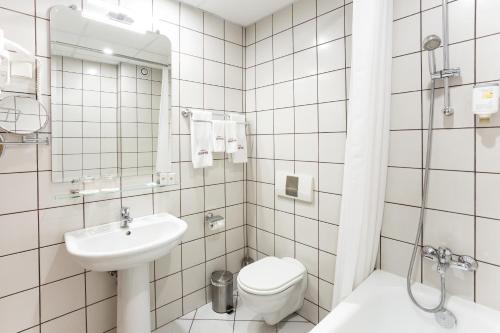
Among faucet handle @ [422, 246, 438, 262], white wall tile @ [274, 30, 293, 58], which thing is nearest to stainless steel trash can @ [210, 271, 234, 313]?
faucet handle @ [422, 246, 438, 262]

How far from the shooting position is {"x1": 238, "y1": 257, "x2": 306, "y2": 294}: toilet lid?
4.93 feet

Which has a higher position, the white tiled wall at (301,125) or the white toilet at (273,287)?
the white tiled wall at (301,125)

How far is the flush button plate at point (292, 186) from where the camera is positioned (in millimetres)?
1849

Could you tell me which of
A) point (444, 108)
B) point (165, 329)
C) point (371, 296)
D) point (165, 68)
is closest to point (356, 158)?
point (444, 108)

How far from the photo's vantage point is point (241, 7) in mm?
1887

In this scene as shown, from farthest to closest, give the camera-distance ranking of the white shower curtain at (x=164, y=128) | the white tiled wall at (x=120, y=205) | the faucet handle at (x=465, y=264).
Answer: the white shower curtain at (x=164, y=128) < the white tiled wall at (x=120, y=205) < the faucet handle at (x=465, y=264)

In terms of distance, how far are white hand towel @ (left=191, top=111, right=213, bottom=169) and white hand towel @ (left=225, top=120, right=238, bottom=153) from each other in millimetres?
138

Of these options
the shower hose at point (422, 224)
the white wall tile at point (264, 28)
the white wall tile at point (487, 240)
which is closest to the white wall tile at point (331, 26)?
the white wall tile at point (264, 28)

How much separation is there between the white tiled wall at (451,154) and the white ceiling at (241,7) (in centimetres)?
85

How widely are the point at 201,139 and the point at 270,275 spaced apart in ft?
3.34

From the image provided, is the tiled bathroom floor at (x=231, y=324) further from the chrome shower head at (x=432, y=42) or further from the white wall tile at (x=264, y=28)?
the white wall tile at (x=264, y=28)

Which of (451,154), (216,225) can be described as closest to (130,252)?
(216,225)

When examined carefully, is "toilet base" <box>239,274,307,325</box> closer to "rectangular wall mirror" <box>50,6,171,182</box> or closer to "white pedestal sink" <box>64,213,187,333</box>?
"white pedestal sink" <box>64,213,187,333</box>

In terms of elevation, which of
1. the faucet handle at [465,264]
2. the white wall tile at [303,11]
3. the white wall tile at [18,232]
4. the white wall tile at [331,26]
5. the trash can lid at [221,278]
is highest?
the white wall tile at [303,11]
